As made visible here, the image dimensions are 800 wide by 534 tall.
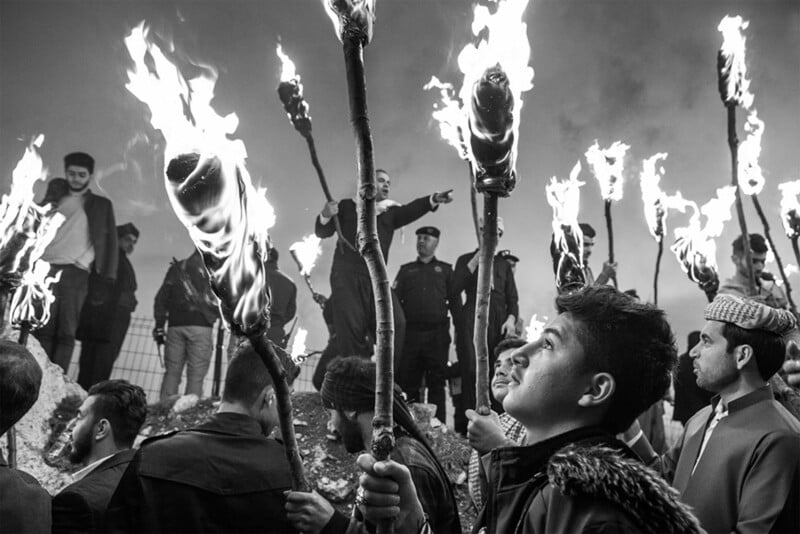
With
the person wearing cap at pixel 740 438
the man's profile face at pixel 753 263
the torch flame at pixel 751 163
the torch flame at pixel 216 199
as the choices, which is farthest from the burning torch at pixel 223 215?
the torch flame at pixel 751 163

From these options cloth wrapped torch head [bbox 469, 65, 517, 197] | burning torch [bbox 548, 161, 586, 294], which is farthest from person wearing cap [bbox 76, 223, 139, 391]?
cloth wrapped torch head [bbox 469, 65, 517, 197]

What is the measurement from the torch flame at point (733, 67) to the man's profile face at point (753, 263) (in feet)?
4.84

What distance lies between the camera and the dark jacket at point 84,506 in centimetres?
273

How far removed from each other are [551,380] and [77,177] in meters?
7.95

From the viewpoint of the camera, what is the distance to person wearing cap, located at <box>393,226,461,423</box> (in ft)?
27.4

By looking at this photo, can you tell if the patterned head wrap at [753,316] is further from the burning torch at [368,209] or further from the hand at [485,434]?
the burning torch at [368,209]

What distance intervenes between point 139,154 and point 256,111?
18.3 feet

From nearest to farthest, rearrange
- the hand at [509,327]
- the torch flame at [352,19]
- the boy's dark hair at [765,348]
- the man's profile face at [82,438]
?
the torch flame at [352,19], the boy's dark hair at [765,348], the man's profile face at [82,438], the hand at [509,327]

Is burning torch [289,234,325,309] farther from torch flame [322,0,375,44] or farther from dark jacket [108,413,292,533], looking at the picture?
torch flame [322,0,375,44]

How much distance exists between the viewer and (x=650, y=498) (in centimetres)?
161

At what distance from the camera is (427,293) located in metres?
8.67

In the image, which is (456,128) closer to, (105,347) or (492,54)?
(492,54)

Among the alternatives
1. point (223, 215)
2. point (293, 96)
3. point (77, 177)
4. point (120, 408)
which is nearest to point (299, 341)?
point (77, 177)

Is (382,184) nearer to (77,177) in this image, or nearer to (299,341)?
(299,341)
